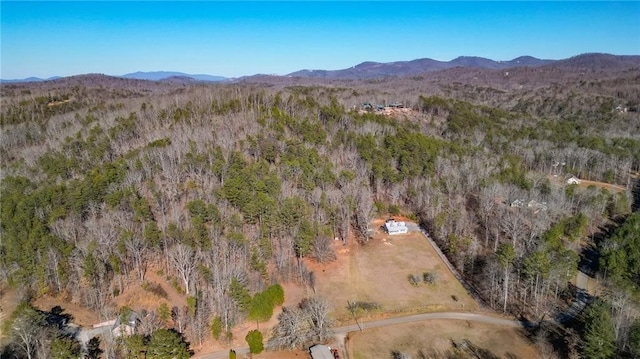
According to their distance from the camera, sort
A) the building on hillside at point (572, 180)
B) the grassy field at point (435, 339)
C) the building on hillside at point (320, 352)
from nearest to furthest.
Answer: the building on hillside at point (320, 352) → the grassy field at point (435, 339) → the building on hillside at point (572, 180)

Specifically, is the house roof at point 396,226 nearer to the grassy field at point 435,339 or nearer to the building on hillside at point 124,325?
the grassy field at point 435,339

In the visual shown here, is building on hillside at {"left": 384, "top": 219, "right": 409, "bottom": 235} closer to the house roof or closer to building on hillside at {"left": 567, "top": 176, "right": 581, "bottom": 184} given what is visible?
the house roof

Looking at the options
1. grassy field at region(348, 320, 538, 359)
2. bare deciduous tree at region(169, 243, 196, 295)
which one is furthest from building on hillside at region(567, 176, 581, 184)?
bare deciduous tree at region(169, 243, 196, 295)

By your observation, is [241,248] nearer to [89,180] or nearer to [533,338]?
[89,180]

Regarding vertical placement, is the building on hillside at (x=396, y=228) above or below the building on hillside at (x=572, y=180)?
below

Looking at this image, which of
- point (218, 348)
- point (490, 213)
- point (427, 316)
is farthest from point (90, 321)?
point (490, 213)

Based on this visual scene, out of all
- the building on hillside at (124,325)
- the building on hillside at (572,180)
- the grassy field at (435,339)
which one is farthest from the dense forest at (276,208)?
the grassy field at (435,339)

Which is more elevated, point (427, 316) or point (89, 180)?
point (89, 180)

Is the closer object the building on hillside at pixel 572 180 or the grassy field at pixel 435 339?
the grassy field at pixel 435 339
